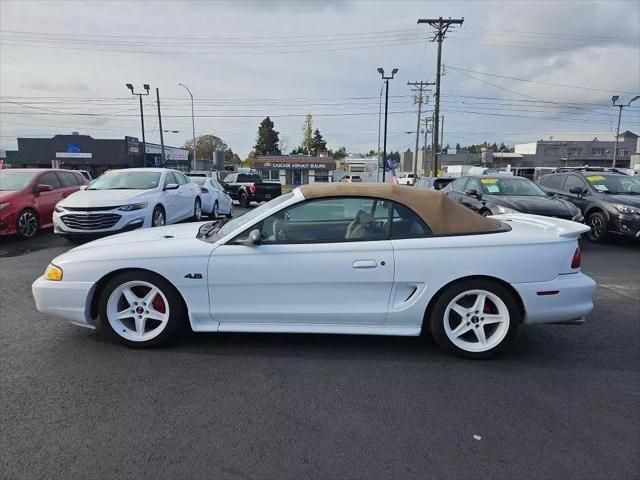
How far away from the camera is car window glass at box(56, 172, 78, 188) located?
11000mm

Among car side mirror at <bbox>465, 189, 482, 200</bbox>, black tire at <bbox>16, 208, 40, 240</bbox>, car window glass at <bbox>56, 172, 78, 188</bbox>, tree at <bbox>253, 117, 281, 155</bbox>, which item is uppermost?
tree at <bbox>253, 117, 281, 155</bbox>

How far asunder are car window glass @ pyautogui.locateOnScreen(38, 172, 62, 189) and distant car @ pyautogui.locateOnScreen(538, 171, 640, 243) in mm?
11889

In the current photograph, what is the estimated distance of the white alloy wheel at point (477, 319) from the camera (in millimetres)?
3502

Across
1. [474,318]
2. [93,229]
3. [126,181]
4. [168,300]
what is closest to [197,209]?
[126,181]

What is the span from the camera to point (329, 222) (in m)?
3.81

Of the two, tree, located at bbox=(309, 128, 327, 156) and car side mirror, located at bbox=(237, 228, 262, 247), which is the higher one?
tree, located at bbox=(309, 128, 327, 156)

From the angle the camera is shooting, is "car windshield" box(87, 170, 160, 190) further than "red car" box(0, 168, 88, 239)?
Yes

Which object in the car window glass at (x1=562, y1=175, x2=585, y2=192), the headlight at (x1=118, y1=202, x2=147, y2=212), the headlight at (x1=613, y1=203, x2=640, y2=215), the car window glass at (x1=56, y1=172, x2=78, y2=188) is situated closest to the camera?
the headlight at (x1=118, y1=202, x2=147, y2=212)

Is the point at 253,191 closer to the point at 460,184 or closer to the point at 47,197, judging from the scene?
the point at 47,197

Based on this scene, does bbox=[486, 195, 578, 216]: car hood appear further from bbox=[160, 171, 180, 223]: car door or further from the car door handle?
bbox=[160, 171, 180, 223]: car door

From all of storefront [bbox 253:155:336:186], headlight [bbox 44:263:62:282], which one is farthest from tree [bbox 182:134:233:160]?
headlight [bbox 44:263:62:282]

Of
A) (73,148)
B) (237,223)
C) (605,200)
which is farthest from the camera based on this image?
(73,148)

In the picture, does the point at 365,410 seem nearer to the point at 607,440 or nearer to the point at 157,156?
the point at 607,440

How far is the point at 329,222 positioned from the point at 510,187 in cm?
739
